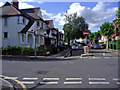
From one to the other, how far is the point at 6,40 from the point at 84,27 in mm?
31287

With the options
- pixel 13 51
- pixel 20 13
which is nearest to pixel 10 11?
pixel 20 13

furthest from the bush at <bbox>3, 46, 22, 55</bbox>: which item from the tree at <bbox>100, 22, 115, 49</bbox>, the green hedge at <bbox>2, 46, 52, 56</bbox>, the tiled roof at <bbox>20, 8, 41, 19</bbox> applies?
the tree at <bbox>100, 22, 115, 49</bbox>

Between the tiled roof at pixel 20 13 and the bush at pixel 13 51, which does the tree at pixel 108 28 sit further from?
the bush at pixel 13 51

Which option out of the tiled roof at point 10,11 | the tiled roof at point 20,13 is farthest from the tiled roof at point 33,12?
the tiled roof at point 10,11

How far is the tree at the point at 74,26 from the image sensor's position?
143 feet

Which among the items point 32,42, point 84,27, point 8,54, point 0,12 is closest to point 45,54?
point 8,54

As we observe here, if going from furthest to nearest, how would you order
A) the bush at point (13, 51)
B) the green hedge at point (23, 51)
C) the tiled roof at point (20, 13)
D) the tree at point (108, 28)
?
the tree at point (108, 28)
the tiled roof at point (20, 13)
the bush at point (13, 51)
the green hedge at point (23, 51)

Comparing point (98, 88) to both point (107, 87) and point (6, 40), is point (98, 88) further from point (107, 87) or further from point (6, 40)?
point (6, 40)

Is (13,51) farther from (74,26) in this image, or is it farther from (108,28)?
(74,26)

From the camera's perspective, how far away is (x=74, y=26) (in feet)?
145

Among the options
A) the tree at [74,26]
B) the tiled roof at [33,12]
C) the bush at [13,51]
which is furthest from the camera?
the tree at [74,26]

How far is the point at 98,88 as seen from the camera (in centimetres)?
451

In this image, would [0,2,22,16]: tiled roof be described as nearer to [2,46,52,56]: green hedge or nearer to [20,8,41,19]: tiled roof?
[20,8,41,19]: tiled roof

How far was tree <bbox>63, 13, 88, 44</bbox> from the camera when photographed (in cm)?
4373
